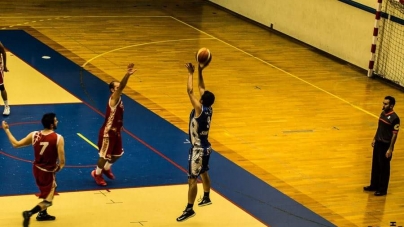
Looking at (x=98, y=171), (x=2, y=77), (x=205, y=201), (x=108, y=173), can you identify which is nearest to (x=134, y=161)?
(x=108, y=173)

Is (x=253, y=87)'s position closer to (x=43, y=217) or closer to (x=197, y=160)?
(x=197, y=160)

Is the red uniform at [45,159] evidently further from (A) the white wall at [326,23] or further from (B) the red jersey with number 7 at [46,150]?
(A) the white wall at [326,23]

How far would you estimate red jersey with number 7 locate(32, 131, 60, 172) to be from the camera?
12.2 meters

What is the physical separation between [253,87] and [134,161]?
6103mm

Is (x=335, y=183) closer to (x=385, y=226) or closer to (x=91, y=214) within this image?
(x=385, y=226)

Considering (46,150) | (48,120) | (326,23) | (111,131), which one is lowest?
(326,23)

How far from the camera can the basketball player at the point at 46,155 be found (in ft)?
40.1

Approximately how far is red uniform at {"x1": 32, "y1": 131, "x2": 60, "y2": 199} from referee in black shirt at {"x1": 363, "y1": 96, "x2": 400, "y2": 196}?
18.8 ft

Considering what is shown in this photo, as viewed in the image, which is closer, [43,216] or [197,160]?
[43,216]

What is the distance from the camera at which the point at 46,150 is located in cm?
1230

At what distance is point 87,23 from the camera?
26.4m

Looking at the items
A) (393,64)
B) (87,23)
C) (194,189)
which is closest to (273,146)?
(194,189)

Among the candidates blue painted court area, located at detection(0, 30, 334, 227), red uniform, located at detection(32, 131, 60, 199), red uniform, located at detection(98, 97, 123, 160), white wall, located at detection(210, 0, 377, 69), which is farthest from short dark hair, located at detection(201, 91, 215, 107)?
white wall, located at detection(210, 0, 377, 69)

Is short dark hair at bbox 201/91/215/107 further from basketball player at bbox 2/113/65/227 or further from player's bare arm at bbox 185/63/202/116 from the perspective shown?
basketball player at bbox 2/113/65/227
